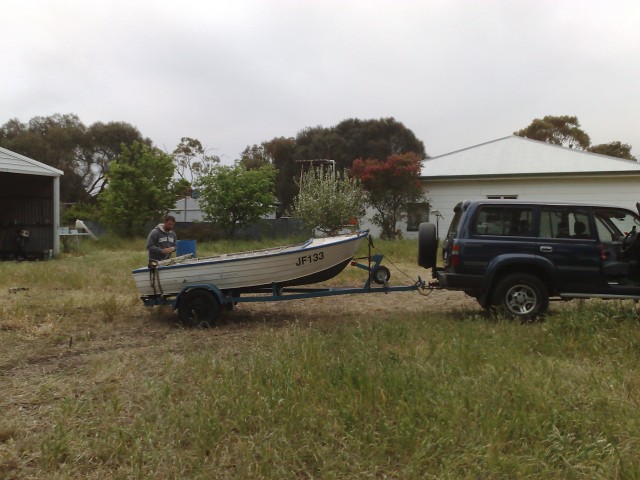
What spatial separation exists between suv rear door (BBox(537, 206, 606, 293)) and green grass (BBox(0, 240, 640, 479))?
0.48 m

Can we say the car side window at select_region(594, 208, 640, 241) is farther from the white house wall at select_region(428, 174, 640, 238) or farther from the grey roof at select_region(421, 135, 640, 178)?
the grey roof at select_region(421, 135, 640, 178)

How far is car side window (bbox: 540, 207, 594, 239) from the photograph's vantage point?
24.5ft

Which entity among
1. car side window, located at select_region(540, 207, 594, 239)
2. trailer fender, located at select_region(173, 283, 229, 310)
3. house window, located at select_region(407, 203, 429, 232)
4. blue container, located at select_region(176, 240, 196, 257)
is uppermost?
house window, located at select_region(407, 203, 429, 232)

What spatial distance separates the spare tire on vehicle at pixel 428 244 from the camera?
804cm

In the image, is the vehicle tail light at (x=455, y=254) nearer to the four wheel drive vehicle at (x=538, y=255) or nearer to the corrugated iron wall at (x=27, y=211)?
the four wheel drive vehicle at (x=538, y=255)

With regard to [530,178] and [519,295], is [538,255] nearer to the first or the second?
[519,295]

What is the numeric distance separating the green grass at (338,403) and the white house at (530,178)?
47.7 ft

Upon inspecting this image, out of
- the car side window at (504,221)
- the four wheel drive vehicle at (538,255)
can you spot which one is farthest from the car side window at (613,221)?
the car side window at (504,221)

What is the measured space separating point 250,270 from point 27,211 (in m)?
14.5

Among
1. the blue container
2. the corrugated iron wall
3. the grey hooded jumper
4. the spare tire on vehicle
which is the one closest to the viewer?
the spare tire on vehicle

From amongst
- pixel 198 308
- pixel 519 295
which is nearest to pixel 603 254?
pixel 519 295

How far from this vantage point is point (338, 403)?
414cm

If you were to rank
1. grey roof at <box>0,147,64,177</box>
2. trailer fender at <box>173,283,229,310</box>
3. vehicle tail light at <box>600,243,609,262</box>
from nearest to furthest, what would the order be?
vehicle tail light at <box>600,243,609,262</box>
trailer fender at <box>173,283,229,310</box>
grey roof at <box>0,147,64,177</box>

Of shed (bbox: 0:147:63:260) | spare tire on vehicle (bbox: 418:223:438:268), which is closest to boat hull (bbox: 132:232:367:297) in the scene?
spare tire on vehicle (bbox: 418:223:438:268)
